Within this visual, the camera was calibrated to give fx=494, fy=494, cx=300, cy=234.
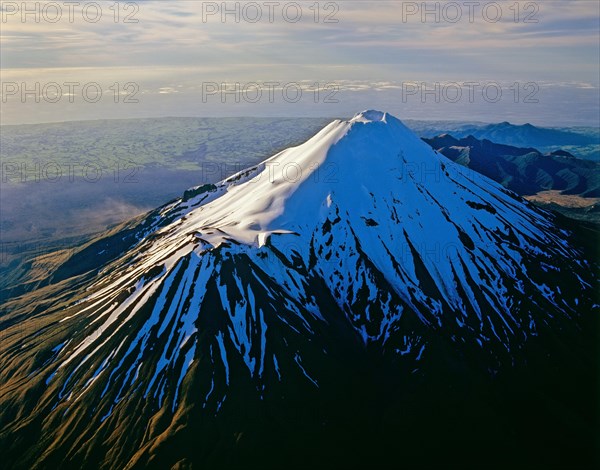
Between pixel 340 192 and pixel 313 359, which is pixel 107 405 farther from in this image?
pixel 340 192

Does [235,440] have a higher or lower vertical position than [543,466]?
higher

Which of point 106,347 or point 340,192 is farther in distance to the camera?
point 340,192

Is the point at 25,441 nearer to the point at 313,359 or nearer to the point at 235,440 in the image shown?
the point at 235,440

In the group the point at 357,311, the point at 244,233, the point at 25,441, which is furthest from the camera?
the point at 244,233

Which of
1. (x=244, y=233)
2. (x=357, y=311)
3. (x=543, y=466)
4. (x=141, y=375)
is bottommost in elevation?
(x=543, y=466)

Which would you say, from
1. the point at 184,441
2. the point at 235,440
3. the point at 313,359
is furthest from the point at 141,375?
the point at 313,359

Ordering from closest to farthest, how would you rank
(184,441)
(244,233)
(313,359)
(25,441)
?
(184,441)
(25,441)
(313,359)
(244,233)
